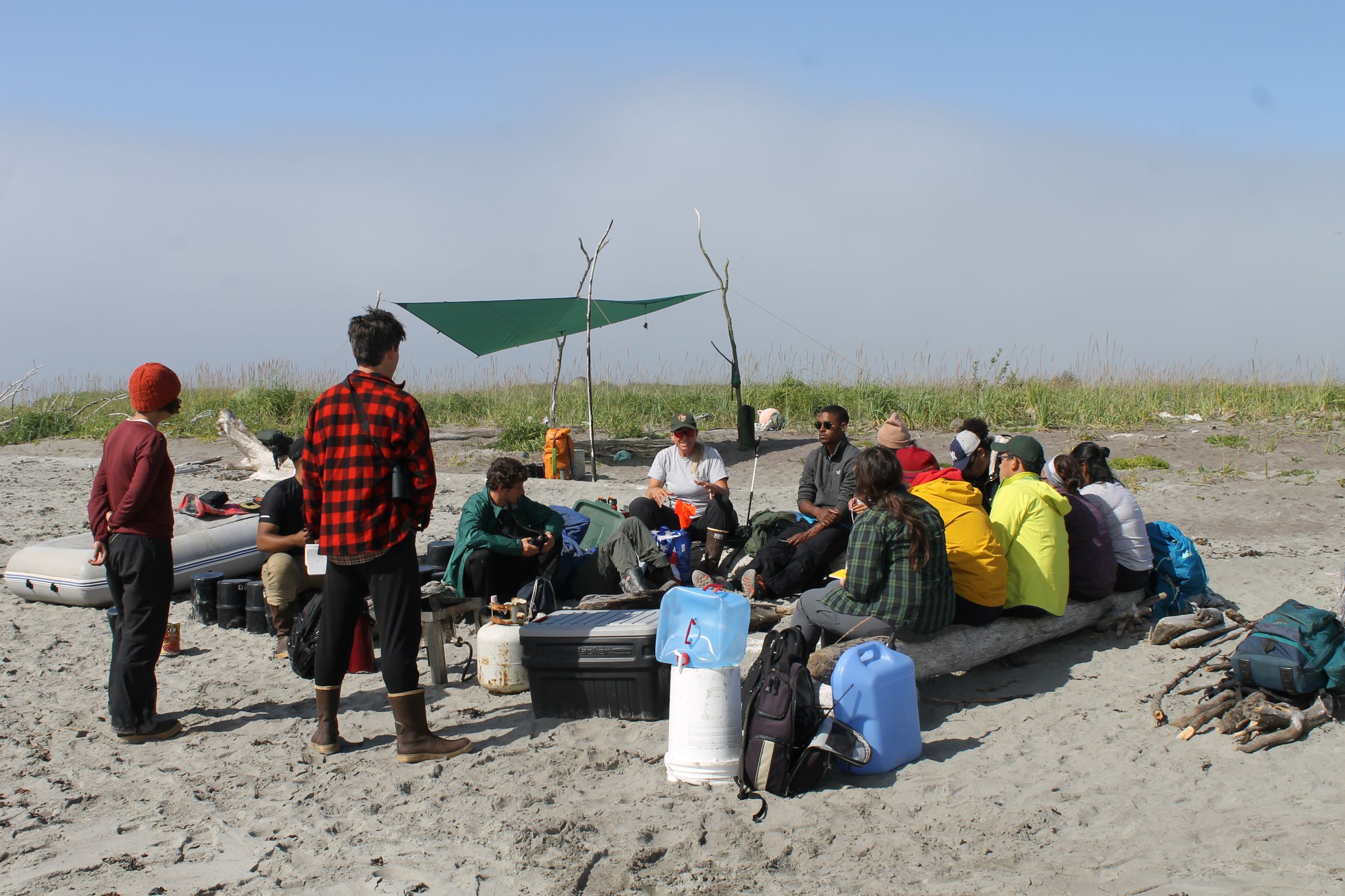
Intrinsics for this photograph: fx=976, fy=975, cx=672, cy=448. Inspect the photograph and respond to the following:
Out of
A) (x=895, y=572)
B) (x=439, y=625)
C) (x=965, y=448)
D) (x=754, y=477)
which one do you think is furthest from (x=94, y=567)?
(x=965, y=448)

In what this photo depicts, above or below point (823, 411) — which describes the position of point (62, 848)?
below

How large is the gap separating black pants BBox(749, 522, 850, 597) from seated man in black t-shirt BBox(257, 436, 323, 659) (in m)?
2.71

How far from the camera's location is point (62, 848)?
3.22 m

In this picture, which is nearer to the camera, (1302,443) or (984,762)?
(984,762)

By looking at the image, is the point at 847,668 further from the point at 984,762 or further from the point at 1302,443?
the point at 1302,443

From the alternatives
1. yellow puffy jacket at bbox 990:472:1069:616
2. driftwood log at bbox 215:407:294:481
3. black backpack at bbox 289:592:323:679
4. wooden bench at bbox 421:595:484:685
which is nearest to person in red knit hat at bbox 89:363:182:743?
black backpack at bbox 289:592:323:679

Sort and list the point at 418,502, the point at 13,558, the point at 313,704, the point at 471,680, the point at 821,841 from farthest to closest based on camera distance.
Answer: the point at 13,558
the point at 471,680
the point at 313,704
the point at 418,502
the point at 821,841

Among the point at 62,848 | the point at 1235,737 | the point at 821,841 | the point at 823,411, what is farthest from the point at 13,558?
the point at 1235,737

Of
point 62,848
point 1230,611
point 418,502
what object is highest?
point 418,502

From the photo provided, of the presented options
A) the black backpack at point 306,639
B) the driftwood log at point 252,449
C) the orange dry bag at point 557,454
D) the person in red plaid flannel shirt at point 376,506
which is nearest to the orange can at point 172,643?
the black backpack at point 306,639

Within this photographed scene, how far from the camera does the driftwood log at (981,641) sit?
14.2 feet

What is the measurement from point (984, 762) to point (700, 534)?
3297mm

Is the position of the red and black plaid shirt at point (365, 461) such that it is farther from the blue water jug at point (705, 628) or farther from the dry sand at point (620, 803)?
the blue water jug at point (705, 628)

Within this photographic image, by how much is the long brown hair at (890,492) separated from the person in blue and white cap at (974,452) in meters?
1.97
